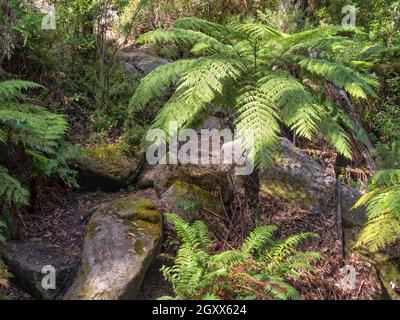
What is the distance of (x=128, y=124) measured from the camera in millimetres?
5559

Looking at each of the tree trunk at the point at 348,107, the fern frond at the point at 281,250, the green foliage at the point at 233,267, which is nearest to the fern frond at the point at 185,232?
the green foliage at the point at 233,267

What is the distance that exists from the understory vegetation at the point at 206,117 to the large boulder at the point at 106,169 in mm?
33

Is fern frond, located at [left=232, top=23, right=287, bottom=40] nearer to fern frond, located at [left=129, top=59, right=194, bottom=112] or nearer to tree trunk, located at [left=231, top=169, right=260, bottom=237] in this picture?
fern frond, located at [left=129, top=59, right=194, bottom=112]

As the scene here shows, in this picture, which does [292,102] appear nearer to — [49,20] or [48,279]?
[48,279]

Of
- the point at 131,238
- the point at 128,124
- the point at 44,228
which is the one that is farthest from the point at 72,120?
the point at 131,238

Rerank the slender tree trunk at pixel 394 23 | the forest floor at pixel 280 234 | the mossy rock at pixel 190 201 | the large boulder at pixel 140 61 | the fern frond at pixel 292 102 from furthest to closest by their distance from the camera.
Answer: the slender tree trunk at pixel 394 23 → the large boulder at pixel 140 61 → the mossy rock at pixel 190 201 → the forest floor at pixel 280 234 → the fern frond at pixel 292 102

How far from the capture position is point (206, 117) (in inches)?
171

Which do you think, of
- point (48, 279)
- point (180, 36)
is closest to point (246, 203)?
point (180, 36)

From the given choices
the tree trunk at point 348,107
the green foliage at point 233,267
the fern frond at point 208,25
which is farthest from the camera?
the tree trunk at point 348,107

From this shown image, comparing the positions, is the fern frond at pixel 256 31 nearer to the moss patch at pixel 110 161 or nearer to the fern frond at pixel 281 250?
the fern frond at pixel 281 250

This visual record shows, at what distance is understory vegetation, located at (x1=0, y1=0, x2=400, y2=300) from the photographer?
11.9 feet

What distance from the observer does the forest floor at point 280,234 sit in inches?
156
